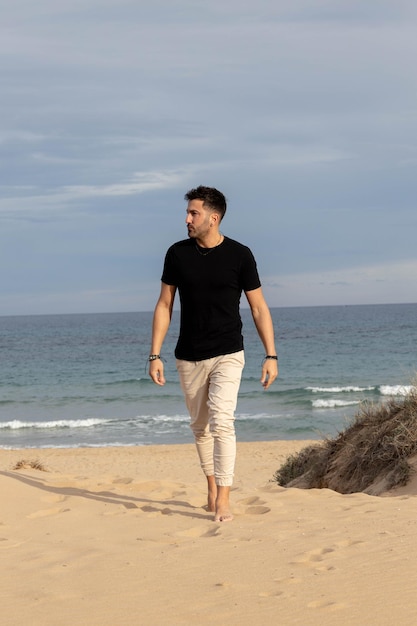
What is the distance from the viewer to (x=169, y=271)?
6.21 metres

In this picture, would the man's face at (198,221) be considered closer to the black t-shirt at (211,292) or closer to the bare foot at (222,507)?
the black t-shirt at (211,292)

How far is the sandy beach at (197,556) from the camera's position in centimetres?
399

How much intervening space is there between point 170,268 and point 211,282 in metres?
0.39

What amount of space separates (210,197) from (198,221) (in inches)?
9.1

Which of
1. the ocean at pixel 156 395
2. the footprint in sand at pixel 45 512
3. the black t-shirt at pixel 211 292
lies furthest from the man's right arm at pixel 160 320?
the ocean at pixel 156 395

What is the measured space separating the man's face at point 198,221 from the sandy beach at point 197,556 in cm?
224

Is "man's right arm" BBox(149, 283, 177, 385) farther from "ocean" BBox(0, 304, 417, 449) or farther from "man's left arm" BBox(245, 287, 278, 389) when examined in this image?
"ocean" BBox(0, 304, 417, 449)

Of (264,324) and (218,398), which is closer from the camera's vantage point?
(218,398)

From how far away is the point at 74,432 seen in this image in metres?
25.6

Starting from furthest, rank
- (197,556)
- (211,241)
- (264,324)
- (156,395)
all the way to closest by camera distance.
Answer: (156,395), (264,324), (211,241), (197,556)

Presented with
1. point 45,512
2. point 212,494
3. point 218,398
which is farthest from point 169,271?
point 45,512

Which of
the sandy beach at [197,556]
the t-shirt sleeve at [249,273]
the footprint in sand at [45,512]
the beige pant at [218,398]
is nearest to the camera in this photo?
the sandy beach at [197,556]

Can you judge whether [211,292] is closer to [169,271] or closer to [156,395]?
[169,271]

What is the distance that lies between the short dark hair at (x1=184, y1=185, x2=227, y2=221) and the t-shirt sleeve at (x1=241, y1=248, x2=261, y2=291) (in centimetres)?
40
